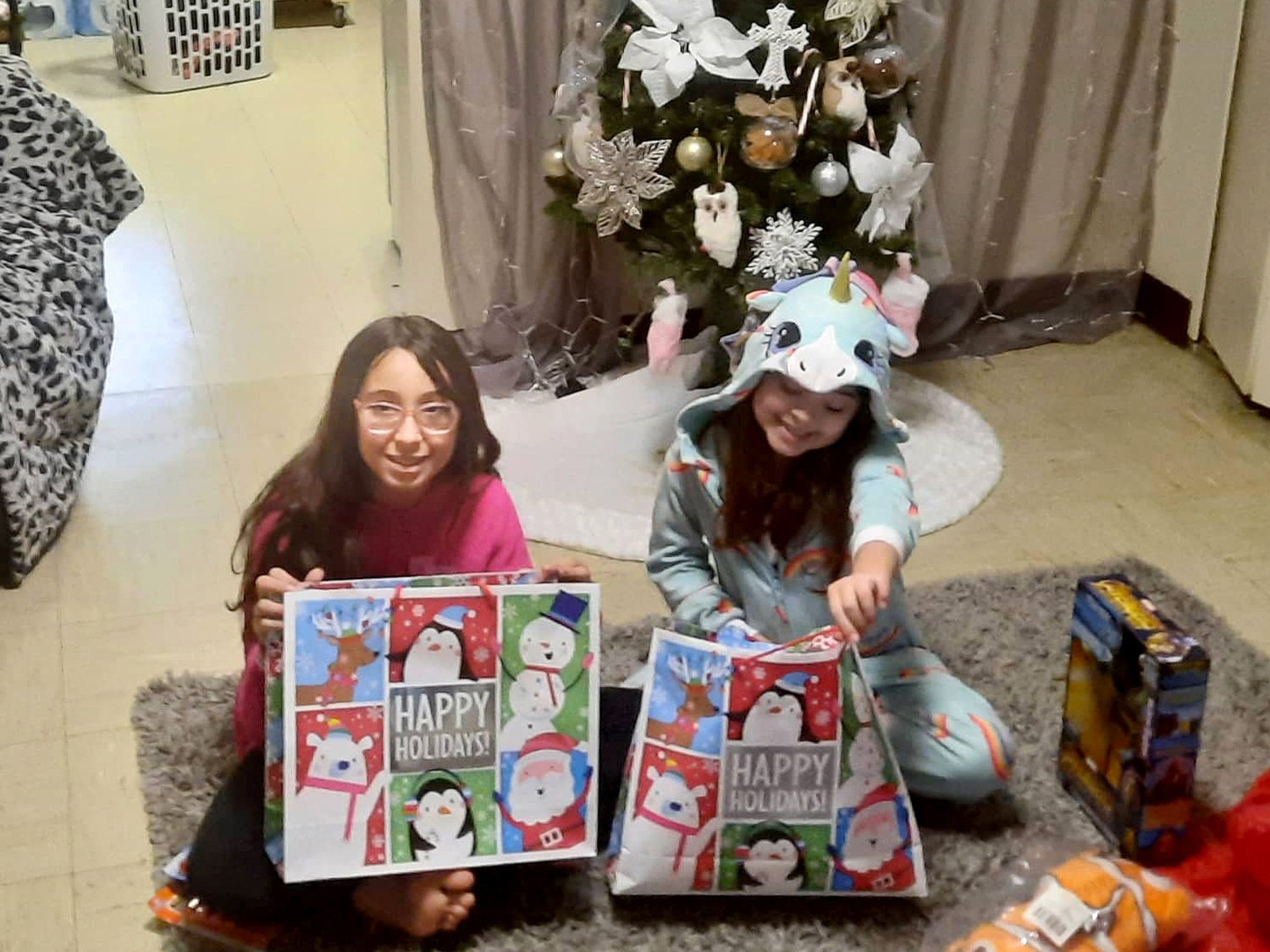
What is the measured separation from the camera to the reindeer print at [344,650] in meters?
1.34

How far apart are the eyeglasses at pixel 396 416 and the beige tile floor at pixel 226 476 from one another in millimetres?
558

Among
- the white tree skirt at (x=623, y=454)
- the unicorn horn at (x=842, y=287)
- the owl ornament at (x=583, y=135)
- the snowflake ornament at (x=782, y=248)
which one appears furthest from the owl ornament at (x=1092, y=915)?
the owl ornament at (x=583, y=135)

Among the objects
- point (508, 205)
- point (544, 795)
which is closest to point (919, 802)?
point (544, 795)

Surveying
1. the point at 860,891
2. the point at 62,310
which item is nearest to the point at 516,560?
the point at 860,891

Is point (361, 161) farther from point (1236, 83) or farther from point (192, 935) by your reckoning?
point (192, 935)

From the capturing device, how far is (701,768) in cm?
141

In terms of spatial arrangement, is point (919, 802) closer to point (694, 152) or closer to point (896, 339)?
point (896, 339)

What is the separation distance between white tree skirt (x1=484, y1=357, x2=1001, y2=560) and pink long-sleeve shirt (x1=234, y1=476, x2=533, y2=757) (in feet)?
2.13

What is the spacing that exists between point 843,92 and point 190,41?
2.54 meters

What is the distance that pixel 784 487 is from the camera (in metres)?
1.53

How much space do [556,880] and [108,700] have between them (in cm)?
64

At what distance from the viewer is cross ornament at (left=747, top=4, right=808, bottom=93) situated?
2.11m

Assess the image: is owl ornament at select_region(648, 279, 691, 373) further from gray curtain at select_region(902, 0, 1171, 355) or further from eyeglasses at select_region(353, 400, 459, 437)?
eyeglasses at select_region(353, 400, 459, 437)

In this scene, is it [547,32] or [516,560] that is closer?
[516,560]
